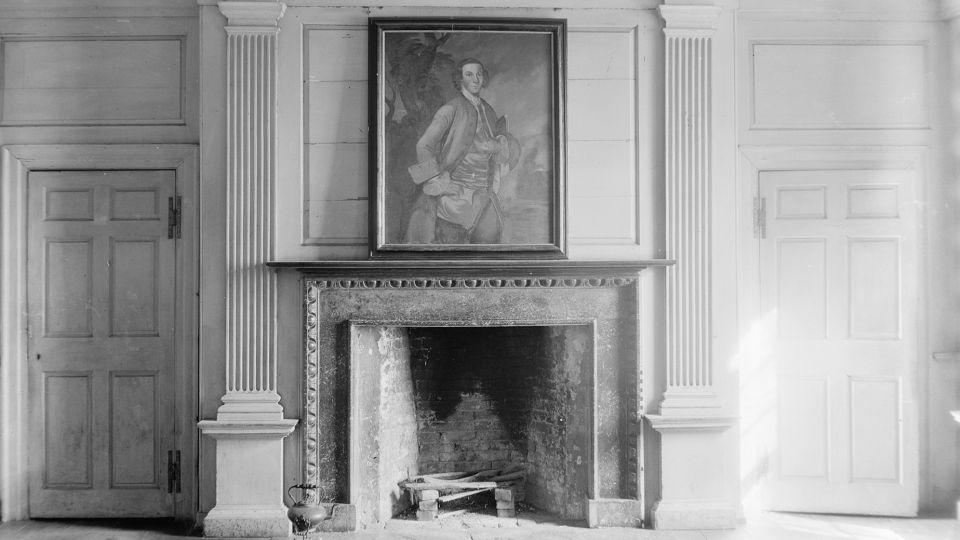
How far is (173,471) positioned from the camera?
379 cm

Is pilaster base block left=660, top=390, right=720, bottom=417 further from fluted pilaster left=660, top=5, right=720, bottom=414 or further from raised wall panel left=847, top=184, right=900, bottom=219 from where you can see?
raised wall panel left=847, top=184, right=900, bottom=219

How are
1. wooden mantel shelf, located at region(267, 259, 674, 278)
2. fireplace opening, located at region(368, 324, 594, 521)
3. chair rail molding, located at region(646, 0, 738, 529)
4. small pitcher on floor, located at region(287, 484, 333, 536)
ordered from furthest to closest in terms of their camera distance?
1. fireplace opening, located at region(368, 324, 594, 521)
2. chair rail molding, located at region(646, 0, 738, 529)
3. wooden mantel shelf, located at region(267, 259, 674, 278)
4. small pitcher on floor, located at region(287, 484, 333, 536)

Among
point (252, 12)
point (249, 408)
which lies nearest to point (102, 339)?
point (249, 408)

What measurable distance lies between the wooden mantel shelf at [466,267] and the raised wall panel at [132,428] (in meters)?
1.16

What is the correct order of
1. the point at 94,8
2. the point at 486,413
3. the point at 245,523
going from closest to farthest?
the point at 245,523 → the point at 94,8 → the point at 486,413

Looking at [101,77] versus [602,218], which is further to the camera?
[101,77]

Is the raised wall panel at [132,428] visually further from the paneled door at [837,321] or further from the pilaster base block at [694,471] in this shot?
the paneled door at [837,321]

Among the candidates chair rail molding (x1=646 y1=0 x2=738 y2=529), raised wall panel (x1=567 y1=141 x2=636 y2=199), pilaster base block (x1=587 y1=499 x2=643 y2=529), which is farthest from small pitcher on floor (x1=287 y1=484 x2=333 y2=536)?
raised wall panel (x1=567 y1=141 x2=636 y2=199)

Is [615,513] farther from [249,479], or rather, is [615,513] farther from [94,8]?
[94,8]

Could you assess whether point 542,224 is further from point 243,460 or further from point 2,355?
point 2,355

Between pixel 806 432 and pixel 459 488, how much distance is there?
2.03 metres

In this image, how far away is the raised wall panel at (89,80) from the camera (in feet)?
12.4

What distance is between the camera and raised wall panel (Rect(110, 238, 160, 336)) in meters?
3.81

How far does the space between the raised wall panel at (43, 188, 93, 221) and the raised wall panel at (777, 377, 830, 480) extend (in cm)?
418
